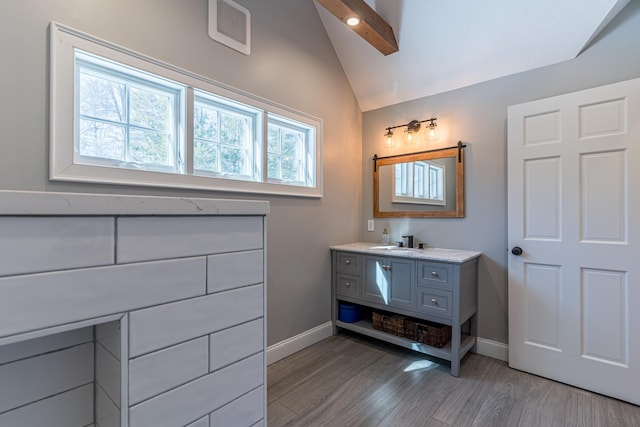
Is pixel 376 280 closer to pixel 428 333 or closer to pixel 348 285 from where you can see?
pixel 348 285

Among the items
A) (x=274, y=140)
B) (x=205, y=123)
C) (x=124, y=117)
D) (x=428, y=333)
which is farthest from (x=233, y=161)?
(x=428, y=333)

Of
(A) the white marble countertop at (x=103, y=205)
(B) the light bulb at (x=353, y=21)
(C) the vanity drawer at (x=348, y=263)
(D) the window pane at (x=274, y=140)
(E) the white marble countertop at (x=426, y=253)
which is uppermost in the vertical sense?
(B) the light bulb at (x=353, y=21)

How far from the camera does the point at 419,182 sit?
2850 millimetres

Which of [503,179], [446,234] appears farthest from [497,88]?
[446,234]

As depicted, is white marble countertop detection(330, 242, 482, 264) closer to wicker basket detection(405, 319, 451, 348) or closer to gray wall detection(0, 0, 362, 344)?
gray wall detection(0, 0, 362, 344)

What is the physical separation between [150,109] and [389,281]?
213 cm

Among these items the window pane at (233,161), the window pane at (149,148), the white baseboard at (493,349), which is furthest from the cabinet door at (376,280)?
the window pane at (149,148)

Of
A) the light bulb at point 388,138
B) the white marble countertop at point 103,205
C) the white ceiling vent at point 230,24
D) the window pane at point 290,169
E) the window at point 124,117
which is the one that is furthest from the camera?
the light bulb at point 388,138

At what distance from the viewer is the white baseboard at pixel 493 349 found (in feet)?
7.77

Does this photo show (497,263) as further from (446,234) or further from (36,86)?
(36,86)

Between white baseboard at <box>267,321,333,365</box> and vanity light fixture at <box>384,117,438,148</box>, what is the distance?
1922 millimetres

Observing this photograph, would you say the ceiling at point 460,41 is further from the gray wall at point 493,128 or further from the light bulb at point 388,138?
the light bulb at point 388,138

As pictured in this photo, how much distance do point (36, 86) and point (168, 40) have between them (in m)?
0.73

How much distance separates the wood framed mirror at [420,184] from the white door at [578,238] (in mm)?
445
